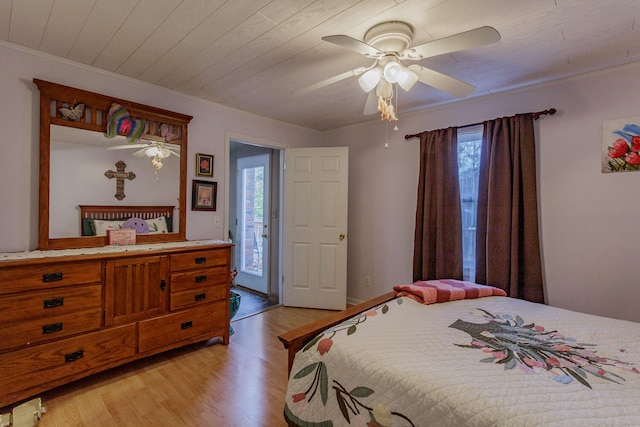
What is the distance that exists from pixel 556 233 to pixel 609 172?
0.58m

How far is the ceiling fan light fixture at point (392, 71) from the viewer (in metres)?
1.68

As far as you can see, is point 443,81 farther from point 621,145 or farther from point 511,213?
point 621,145

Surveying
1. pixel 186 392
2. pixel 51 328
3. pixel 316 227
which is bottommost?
pixel 186 392

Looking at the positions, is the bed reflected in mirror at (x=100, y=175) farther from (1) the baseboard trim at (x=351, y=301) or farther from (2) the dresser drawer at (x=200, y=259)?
(1) the baseboard trim at (x=351, y=301)

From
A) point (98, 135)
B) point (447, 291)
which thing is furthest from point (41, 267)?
point (447, 291)

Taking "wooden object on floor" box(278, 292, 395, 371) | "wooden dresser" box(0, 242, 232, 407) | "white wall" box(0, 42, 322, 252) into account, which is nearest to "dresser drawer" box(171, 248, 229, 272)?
"wooden dresser" box(0, 242, 232, 407)

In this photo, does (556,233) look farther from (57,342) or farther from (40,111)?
(40,111)

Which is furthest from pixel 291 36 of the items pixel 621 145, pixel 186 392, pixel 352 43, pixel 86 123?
pixel 621 145

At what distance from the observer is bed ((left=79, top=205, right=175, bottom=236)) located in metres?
2.39

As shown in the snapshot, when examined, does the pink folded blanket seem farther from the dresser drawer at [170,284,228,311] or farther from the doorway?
the doorway

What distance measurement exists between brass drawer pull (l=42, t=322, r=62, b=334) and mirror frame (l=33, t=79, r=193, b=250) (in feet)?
1.95

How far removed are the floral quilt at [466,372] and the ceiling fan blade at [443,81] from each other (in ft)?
4.39

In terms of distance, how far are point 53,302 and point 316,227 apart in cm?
253

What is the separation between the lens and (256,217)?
462 cm
